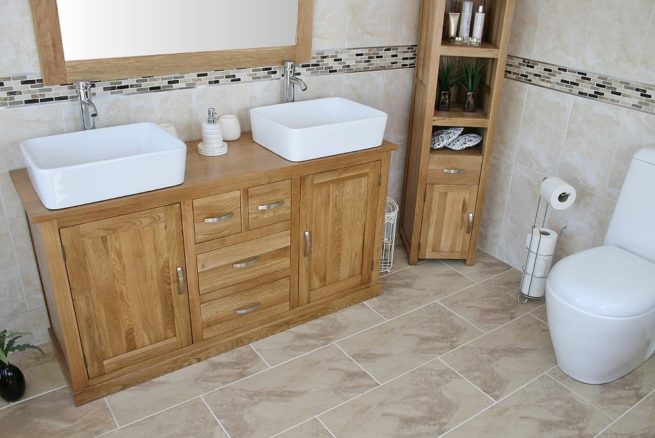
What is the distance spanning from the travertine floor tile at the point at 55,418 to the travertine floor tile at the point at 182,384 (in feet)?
0.20

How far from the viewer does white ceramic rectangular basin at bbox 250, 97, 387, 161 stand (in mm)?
2246

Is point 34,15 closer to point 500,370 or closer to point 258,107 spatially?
point 258,107

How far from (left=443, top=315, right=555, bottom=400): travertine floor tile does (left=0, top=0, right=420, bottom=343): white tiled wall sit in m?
1.10

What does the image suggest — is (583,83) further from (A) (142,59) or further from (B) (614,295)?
(A) (142,59)

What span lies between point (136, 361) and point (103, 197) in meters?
0.69

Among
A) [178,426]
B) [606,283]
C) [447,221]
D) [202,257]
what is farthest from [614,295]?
[178,426]

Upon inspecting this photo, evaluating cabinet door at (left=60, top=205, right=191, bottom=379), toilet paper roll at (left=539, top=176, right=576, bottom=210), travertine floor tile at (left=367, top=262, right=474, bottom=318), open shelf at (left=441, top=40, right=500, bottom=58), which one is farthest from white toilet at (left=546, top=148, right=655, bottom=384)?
cabinet door at (left=60, top=205, right=191, bottom=379)

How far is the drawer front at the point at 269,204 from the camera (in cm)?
221

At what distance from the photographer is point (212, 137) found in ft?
7.43

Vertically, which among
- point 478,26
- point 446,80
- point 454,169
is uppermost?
point 478,26

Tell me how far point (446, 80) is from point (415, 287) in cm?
104

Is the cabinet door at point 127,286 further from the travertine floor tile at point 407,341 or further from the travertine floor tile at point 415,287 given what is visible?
the travertine floor tile at point 415,287

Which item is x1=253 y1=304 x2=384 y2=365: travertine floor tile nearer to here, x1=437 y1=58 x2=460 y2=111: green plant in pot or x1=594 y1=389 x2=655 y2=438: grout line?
x1=594 y1=389 x2=655 y2=438: grout line

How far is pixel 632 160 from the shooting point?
2328 mm
